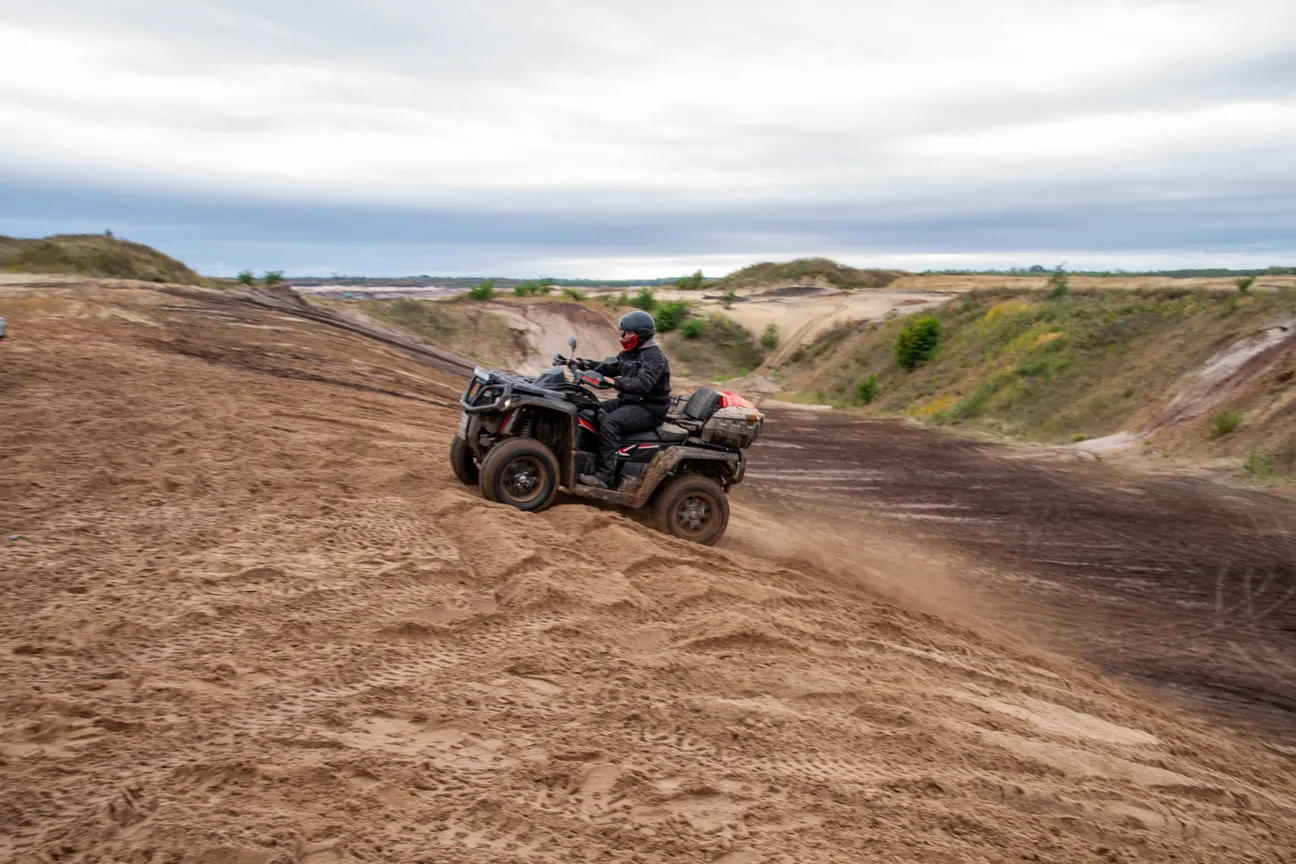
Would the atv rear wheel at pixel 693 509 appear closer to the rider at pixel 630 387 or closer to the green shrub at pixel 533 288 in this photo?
the rider at pixel 630 387

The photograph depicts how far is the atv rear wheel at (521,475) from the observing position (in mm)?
8469

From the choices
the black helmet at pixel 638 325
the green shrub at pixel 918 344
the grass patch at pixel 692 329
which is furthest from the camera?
the grass patch at pixel 692 329

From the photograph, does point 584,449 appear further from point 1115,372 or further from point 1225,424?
point 1115,372

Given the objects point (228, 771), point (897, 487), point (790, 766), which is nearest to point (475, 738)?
point (228, 771)

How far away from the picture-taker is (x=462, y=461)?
918 centimetres

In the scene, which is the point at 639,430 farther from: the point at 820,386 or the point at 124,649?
the point at 820,386

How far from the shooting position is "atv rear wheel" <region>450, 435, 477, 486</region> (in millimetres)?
9117

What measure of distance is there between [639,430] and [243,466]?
341 cm

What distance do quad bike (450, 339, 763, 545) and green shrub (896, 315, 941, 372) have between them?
2713 cm

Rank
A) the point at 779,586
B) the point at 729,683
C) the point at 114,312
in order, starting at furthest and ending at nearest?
→ the point at 114,312 < the point at 779,586 < the point at 729,683

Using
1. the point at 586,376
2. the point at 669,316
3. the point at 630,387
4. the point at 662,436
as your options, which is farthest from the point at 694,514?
the point at 669,316

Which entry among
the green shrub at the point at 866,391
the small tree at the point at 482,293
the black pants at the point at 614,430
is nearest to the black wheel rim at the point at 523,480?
the black pants at the point at 614,430

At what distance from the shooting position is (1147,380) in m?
25.1

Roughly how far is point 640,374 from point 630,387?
0.50 feet
